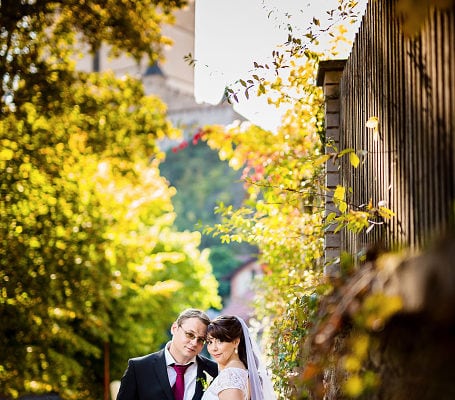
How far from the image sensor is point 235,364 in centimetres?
530

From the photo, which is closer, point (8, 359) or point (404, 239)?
point (404, 239)

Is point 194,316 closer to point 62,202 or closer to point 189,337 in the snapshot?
point 189,337

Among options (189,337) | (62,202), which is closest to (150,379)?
(189,337)

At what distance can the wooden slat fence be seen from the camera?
283 centimetres

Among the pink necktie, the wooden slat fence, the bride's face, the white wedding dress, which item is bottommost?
the pink necktie

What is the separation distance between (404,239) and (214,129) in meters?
5.99

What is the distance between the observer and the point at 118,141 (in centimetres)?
1294

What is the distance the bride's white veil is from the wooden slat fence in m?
0.95

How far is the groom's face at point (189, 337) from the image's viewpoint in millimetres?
5727

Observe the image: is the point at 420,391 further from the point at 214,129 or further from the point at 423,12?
the point at 214,129

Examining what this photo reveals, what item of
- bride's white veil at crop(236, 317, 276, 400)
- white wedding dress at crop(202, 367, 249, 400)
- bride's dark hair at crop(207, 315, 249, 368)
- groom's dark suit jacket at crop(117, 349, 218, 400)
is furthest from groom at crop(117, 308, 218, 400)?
white wedding dress at crop(202, 367, 249, 400)

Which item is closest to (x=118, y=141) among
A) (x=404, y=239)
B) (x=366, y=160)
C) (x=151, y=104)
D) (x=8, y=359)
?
(x=151, y=104)

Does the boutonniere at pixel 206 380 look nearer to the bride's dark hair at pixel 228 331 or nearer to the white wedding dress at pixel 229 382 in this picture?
the white wedding dress at pixel 229 382

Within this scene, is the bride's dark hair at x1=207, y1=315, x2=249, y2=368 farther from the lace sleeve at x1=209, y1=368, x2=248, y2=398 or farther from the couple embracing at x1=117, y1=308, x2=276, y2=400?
the lace sleeve at x1=209, y1=368, x2=248, y2=398
